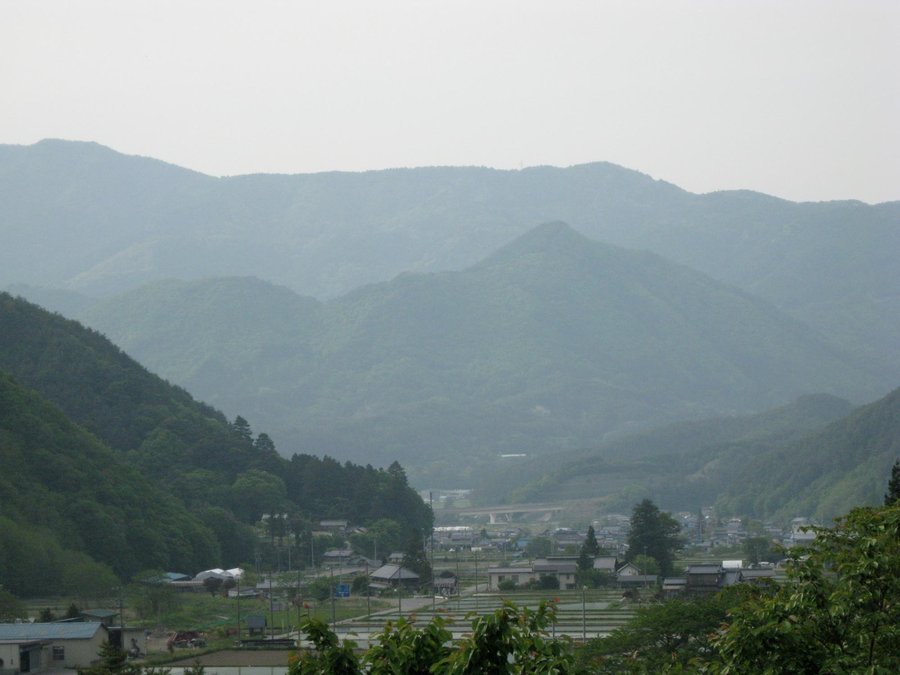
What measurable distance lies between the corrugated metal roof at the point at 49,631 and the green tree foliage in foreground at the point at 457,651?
20999mm

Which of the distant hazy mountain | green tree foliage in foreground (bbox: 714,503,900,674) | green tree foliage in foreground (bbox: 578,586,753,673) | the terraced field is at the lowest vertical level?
the terraced field

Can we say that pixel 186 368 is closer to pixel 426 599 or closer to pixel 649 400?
pixel 649 400

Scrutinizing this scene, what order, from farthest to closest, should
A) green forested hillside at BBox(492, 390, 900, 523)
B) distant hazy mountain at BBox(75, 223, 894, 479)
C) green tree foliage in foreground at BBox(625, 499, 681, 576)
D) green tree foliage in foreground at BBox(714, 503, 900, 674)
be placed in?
distant hazy mountain at BBox(75, 223, 894, 479), green forested hillside at BBox(492, 390, 900, 523), green tree foliage in foreground at BBox(625, 499, 681, 576), green tree foliage in foreground at BBox(714, 503, 900, 674)

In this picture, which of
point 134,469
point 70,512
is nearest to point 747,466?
point 134,469

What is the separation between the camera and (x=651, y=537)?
47188mm

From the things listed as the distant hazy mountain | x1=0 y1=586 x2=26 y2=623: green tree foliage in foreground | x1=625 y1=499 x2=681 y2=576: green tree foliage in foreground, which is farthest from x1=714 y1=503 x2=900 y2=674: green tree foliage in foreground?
the distant hazy mountain

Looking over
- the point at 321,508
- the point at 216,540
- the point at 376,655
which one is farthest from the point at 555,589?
the point at 376,655

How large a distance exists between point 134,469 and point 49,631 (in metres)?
23.8

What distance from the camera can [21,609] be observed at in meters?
32.8

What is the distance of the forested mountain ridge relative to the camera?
43.8 m

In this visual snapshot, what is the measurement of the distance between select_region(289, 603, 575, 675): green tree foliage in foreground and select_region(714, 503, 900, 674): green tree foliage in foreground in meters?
1.19

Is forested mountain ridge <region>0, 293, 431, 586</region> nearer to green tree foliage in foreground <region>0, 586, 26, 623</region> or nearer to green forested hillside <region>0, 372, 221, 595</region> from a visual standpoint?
green forested hillside <region>0, 372, 221, 595</region>

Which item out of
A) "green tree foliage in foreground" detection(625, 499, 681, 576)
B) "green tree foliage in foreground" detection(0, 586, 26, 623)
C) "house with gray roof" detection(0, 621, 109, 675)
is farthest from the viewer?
"green tree foliage in foreground" detection(625, 499, 681, 576)

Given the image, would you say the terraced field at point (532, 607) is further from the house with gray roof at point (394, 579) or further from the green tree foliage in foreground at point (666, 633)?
the green tree foliage in foreground at point (666, 633)
